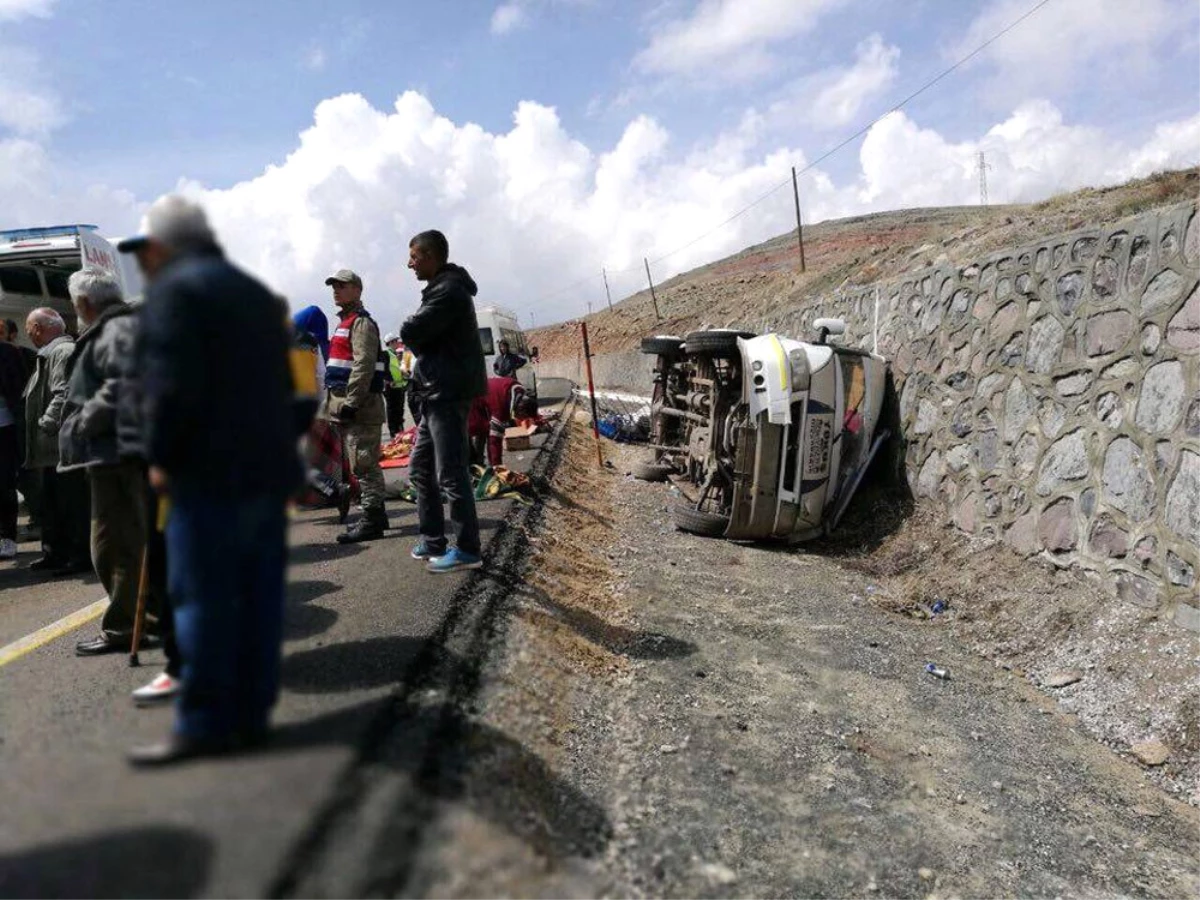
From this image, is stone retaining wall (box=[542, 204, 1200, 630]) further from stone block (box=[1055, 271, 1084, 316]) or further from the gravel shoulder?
the gravel shoulder

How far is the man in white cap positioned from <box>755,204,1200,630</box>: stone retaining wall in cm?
491

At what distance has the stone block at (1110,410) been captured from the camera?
5.42 m

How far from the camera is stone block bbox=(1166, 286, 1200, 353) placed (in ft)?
15.8

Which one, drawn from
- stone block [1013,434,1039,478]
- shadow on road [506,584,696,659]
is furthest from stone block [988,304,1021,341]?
shadow on road [506,584,696,659]

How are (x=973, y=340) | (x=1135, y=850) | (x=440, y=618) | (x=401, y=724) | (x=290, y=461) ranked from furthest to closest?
(x=973, y=340) → (x=440, y=618) → (x=1135, y=850) → (x=401, y=724) → (x=290, y=461)

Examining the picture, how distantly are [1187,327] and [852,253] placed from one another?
116 ft

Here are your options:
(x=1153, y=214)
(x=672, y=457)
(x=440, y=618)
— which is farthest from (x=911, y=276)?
(x=440, y=618)

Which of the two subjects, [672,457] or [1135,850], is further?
[672,457]

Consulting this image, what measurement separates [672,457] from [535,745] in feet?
29.1

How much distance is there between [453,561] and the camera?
181 inches

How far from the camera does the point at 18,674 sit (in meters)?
3.62

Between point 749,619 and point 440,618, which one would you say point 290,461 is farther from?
point 749,619

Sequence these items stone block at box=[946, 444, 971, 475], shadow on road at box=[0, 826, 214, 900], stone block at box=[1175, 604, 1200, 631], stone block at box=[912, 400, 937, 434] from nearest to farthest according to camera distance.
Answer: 1. shadow on road at box=[0, 826, 214, 900]
2. stone block at box=[1175, 604, 1200, 631]
3. stone block at box=[946, 444, 971, 475]
4. stone block at box=[912, 400, 937, 434]

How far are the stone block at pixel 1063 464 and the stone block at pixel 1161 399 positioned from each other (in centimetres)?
55
